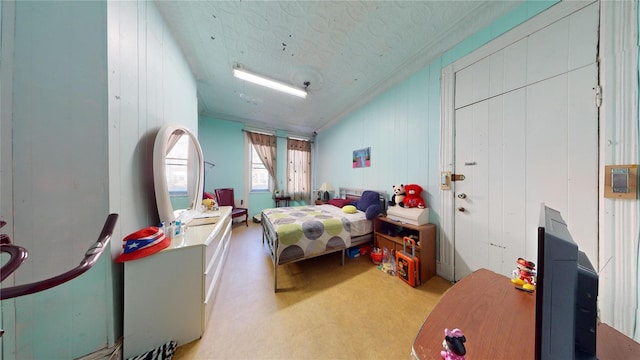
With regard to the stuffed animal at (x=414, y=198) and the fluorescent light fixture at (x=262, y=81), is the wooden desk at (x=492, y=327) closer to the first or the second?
the stuffed animal at (x=414, y=198)

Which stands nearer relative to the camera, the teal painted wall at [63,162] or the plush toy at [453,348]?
the plush toy at [453,348]

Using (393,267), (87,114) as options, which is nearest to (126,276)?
(87,114)

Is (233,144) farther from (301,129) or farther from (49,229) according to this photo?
(49,229)

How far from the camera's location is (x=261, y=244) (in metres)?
3.10

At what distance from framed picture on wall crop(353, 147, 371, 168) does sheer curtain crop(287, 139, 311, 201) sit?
6.23 feet

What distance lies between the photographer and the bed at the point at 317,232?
6.73 feet

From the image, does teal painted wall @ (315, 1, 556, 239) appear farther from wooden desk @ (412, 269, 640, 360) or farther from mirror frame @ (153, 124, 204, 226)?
mirror frame @ (153, 124, 204, 226)

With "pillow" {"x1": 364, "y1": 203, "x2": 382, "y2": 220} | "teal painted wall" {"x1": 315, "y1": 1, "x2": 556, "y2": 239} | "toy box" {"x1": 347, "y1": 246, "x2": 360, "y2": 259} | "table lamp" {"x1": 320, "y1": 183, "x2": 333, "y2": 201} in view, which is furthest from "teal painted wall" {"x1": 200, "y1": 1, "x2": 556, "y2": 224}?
"toy box" {"x1": 347, "y1": 246, "x2": 360, "y2": 259}

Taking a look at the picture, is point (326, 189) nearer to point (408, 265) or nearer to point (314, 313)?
point (408, 265)

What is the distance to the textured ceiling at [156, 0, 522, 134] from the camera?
1.60m

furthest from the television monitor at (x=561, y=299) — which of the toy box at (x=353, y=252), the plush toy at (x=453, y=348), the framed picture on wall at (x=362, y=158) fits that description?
the framed picture on wall at (x=362, y=158)

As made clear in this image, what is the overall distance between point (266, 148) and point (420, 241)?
13.3ft

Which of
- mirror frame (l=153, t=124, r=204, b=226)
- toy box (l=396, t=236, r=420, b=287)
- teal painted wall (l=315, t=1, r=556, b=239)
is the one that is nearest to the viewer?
mirror frame (l=153, t=124, r=204, b=226)

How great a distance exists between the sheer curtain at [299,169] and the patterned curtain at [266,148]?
414 mm
